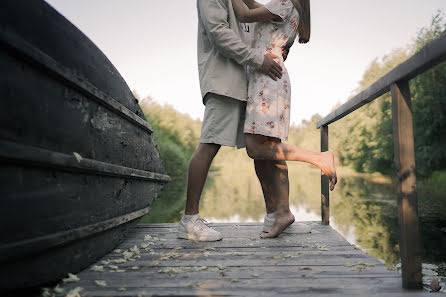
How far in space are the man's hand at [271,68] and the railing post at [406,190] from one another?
0.92 meters

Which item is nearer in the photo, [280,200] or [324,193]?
[280,200]

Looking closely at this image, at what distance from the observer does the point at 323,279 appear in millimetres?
1467

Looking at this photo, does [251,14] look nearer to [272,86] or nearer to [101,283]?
[272,86]

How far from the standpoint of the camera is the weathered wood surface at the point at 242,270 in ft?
4.42

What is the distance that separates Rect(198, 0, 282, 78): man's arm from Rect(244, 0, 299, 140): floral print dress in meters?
0.08

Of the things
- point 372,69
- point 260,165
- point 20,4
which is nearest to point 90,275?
point 20,4

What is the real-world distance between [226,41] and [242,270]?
4.59 ft

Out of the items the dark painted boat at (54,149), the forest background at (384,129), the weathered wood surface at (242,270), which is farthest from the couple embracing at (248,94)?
the forest background at (384,129)

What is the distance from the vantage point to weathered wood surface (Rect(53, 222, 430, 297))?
1.35 meters

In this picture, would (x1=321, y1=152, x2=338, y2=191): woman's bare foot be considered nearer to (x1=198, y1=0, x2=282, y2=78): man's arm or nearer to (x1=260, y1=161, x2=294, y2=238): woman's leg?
(x1=260, y1=161, x2=294, y2=238): woman's leg

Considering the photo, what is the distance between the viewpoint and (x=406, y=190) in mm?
1345

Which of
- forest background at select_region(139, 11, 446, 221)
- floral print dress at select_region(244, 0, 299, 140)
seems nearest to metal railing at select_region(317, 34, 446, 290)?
floral print dress at select_region(244, 0, 299, 140)

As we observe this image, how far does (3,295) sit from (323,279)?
4.27ft

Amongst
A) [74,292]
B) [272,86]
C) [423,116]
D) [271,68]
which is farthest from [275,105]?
[423,116]
